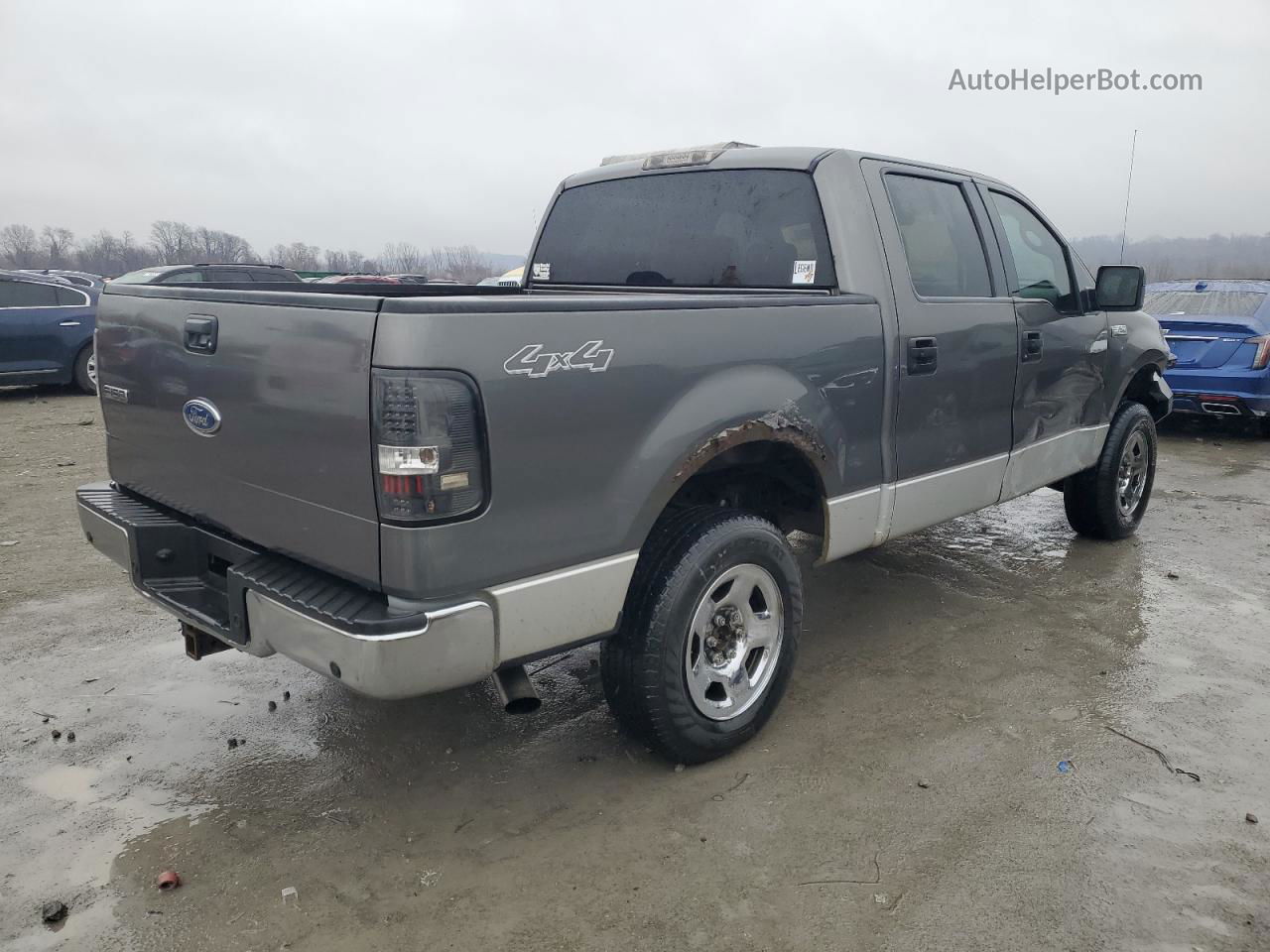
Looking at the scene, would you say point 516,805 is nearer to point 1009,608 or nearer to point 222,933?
point 222,933

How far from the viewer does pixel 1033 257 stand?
15.3ft

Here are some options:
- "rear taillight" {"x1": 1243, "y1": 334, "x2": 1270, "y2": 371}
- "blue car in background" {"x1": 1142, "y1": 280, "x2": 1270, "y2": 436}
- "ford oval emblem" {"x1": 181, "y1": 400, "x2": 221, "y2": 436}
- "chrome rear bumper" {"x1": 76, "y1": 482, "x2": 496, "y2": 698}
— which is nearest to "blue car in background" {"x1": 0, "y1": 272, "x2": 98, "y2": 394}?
"chrome rear bumper" {"x1": 76, "y1": 482, "x2": 496, "y2": 698}

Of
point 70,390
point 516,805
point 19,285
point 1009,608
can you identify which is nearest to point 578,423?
point 516,805

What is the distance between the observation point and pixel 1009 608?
15.3 ft

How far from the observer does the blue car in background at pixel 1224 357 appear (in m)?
8.87

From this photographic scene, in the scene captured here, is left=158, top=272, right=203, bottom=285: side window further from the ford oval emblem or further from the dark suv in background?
the ford oval emblem

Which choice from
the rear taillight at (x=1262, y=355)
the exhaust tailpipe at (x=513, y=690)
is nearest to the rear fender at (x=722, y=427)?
the exhaust tailpipe at (x=513, y=690)

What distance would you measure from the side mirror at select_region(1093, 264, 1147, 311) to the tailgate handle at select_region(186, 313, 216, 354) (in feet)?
13.6

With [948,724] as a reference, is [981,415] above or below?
above

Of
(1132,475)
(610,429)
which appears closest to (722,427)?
(610,429)

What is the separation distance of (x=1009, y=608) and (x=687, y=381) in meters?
2.64

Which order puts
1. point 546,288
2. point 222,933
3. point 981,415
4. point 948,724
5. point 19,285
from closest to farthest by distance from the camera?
point 222,933 → point 948,724 → point 981,415 → point 546,288 → point 19,285

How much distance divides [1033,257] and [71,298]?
11755mm

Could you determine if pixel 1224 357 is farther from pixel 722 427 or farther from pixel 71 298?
pixel 71 298
